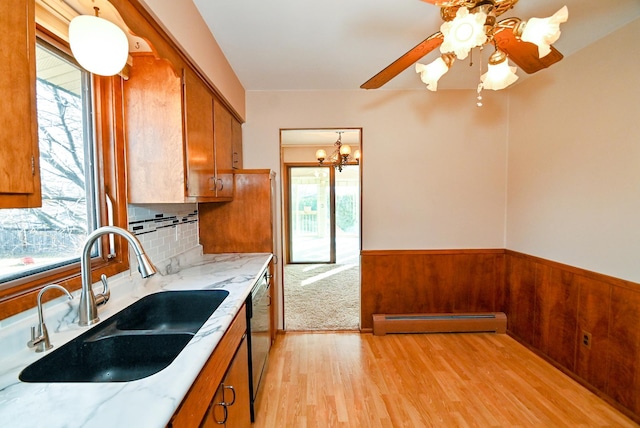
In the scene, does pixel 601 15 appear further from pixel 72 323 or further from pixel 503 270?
pixel 72 323

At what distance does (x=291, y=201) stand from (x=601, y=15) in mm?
4723

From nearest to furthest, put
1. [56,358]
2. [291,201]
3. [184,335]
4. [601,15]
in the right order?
[56,358], [184,335], [601,15], [291,201]

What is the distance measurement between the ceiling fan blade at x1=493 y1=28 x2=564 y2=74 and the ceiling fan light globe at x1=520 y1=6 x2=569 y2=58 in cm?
15

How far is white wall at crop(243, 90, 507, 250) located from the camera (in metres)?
2.82

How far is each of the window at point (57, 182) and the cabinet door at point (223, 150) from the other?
78cm

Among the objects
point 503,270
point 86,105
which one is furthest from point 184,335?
point 503,270

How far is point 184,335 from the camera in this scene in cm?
111

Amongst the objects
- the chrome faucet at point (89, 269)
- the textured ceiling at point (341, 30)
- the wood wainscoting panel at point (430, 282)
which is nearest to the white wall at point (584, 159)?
the textured ceiling at point (341, 30)

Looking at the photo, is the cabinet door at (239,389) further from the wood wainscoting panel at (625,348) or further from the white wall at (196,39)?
the wood wainscoting panel at (625,348)

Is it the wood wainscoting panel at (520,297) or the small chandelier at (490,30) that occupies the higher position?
the small chandelier at (490,30)

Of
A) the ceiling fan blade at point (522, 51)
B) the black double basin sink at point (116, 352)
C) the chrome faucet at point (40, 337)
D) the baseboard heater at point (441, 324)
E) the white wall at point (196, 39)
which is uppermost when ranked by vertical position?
the white wall at point (196, 39)

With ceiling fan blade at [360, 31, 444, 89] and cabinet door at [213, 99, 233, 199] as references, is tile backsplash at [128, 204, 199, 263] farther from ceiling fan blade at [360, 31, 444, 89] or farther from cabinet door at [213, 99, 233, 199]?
ceiling fan blade at [360, 31, 444, 89]

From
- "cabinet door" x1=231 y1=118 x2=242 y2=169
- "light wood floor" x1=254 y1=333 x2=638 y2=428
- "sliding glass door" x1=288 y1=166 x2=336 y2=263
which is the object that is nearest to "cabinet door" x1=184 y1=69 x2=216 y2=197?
"cabinet door" x1=231 y1=118 x2=242 y2=169

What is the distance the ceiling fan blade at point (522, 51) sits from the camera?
4.25 feet
